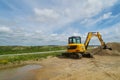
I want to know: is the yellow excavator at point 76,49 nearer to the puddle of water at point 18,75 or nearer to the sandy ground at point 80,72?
the sandy ground at point 80,72

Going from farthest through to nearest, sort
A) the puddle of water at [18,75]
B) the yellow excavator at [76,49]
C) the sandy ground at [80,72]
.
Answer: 1. the yellow excavator at [76,49]
2. the puddle of water at [18,75]
3. the sandy ground at [80,72]

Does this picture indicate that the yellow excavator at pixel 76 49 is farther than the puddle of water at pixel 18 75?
Yes

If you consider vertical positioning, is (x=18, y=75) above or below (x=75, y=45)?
below

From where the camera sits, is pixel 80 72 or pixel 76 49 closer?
pixel 80 72

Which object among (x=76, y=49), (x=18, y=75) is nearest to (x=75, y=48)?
(x=76, y=49)

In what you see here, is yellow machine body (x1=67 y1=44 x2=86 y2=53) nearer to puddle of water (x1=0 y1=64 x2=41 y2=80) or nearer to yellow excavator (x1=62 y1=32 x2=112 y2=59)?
yellow excavator (x1=62 y1=32 x2=112 y2=59)

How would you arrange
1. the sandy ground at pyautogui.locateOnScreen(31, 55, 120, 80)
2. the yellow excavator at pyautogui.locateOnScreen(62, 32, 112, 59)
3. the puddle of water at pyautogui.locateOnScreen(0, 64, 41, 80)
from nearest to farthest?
the sandy ground at pyautogui.locateOnScreen(31, 55, 120, 80) < the puddle of water at pyautogui.locateOnScreen(0, 64, 41, 80) < the yellow excavator at pyautogui.locateOnScreen(62, 32, 112, 59)

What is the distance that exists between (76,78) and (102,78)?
82.9 inches

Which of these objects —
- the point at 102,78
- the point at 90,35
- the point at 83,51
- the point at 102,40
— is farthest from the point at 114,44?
the point at 102,78

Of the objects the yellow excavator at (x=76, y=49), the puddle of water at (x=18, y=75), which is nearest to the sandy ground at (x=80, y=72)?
the puddle of water at (x=18, y=75)

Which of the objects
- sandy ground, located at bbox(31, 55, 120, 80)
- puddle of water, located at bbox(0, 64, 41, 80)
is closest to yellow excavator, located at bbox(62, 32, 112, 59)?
sandy ground, located at bbox(31, 55, 120, 80)

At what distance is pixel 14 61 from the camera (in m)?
24.2

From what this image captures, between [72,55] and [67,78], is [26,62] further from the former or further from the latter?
[67,78]

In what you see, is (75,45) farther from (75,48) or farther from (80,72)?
(80,72)
